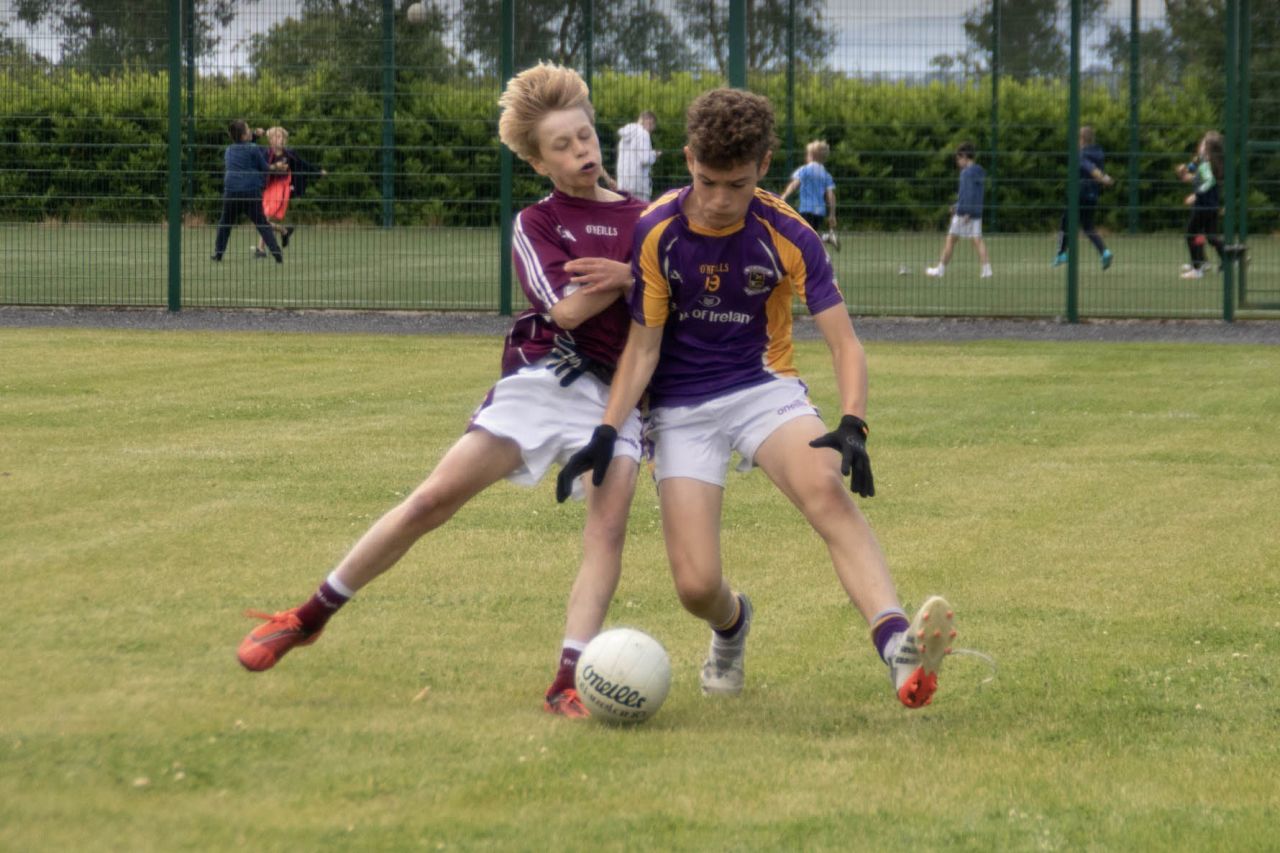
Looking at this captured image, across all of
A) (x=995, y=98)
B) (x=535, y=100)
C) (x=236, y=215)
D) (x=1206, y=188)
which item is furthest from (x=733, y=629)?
(x=1206, y=188)

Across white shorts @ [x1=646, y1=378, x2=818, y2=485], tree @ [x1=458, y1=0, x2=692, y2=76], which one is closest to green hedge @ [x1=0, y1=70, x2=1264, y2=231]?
tree @ [x1=458, y1=0, x2=692, y2=76]

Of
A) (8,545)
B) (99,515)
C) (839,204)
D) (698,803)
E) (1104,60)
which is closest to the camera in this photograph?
(698,803)

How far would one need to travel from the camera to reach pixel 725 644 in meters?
5.23

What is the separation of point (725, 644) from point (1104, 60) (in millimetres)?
13449

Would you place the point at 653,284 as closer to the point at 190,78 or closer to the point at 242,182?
the point at 242,182

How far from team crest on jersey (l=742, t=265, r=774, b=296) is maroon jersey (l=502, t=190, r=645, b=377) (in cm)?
34

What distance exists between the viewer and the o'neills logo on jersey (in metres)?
4.77

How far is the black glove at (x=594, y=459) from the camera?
197 inches

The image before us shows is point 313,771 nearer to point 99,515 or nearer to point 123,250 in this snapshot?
point 99,515

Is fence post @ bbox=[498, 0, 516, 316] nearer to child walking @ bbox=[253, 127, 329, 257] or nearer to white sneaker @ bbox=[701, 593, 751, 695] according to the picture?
child walking @ bbox=[253, 127, 329, 257]

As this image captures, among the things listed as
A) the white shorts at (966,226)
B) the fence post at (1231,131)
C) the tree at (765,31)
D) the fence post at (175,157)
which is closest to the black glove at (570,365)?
the tree at (765,31)

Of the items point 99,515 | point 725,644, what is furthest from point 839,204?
point 725,644

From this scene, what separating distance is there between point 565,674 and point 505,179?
12.8 meters

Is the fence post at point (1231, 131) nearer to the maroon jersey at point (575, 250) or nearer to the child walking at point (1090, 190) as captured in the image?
the child walking at point (1090, 190)
